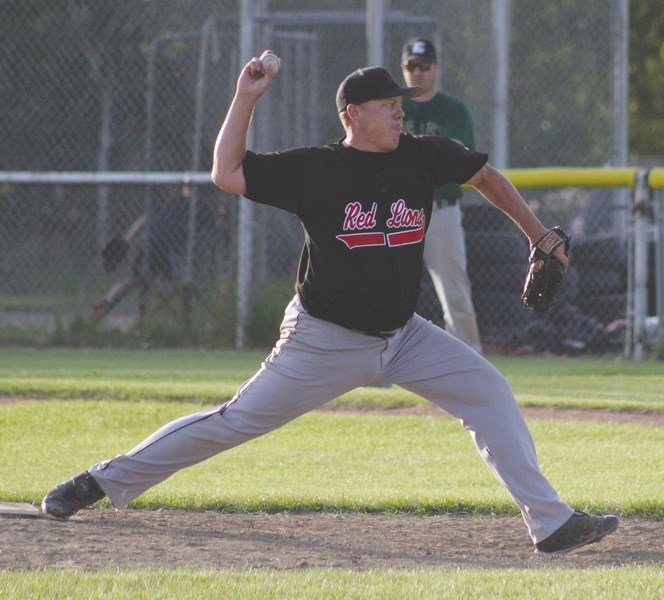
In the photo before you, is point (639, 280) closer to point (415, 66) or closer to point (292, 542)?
point (415, 66)

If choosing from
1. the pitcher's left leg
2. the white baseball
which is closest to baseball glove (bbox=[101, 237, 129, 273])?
the pitcher's left leg

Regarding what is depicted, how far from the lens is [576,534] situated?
4.96 metres

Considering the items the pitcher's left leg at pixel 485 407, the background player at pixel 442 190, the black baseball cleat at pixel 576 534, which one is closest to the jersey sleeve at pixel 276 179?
the pitcher's left leg at pixel 485 407

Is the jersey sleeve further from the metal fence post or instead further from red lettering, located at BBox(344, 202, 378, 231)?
the metal fence post

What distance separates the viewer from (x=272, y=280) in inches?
491

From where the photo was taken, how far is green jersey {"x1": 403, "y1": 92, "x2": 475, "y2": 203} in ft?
29.5

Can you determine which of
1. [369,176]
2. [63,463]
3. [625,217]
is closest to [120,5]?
[625,217]

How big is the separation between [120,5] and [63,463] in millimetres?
7733

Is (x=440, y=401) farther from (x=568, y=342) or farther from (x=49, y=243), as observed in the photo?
(x=49, y=243)

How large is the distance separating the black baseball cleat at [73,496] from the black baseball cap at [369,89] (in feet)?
5.83

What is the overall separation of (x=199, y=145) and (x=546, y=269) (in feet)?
27.5

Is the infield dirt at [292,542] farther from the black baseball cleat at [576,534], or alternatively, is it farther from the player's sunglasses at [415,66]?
the player's sunglasses at [415,66]

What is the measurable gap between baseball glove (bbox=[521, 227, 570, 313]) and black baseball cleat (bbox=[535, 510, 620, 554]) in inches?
34.1

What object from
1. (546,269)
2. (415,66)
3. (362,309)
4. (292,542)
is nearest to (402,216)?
(362,309)
